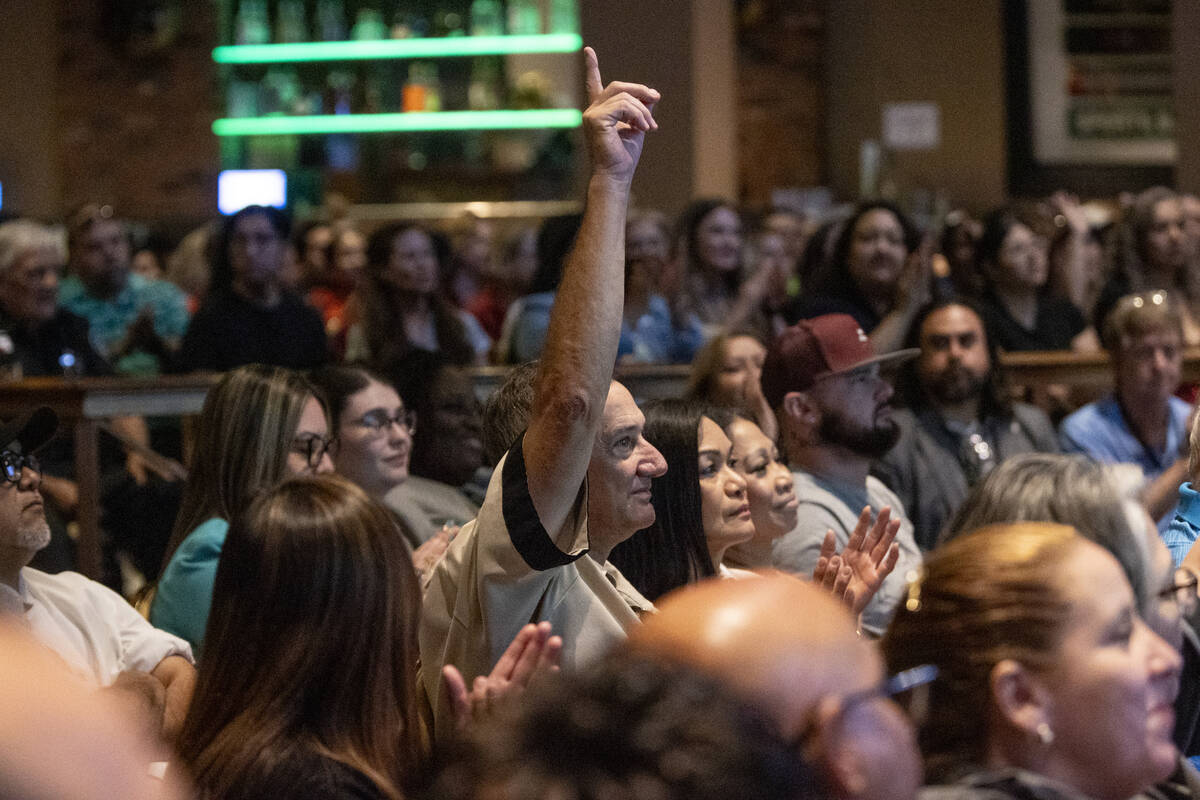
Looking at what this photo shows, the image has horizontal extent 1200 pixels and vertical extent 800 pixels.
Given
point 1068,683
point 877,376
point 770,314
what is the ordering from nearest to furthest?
point 1068,683 < point 877,376 < point 770,314

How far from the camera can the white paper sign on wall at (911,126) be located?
7.29 metres

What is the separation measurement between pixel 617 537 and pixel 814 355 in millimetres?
1350

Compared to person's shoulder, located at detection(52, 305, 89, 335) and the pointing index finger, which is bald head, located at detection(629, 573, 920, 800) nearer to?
the pointing index finger

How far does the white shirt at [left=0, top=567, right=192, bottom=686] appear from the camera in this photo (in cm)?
231

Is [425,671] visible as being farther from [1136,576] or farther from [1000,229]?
[1000,229]

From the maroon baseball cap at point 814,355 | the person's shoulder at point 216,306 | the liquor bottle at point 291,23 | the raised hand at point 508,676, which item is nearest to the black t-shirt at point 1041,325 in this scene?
the maroon baseball cap at point 814,355

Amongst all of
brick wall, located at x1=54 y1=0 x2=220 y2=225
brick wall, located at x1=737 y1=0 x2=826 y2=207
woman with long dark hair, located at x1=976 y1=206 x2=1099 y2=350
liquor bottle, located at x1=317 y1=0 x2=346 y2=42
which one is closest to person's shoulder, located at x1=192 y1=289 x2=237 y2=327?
woman with long dark hair, located at x1=976 y1=206 x2=1099 y2=350

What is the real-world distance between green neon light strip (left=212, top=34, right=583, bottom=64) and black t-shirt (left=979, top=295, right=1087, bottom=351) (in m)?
3.41

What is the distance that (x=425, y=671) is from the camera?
2039mm

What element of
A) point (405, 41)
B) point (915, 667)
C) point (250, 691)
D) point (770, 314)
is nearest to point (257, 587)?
point (250, 691)

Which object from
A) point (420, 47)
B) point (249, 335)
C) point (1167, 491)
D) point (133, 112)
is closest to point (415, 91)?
point (420, 47)

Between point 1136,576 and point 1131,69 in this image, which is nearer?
point 1136,576

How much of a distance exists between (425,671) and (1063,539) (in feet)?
3.31

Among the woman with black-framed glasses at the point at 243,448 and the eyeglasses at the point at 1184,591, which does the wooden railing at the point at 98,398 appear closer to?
the woman with black-framed glasses at the point at 243,448
